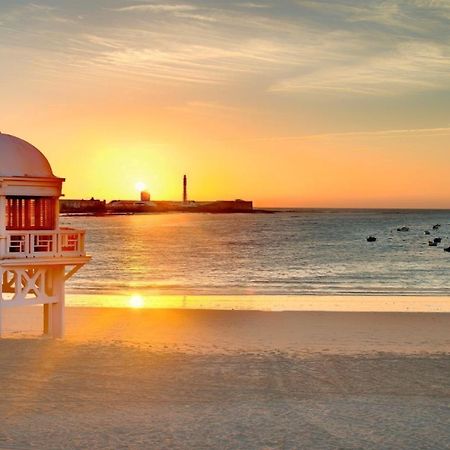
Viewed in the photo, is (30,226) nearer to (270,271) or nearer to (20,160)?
(20,160)

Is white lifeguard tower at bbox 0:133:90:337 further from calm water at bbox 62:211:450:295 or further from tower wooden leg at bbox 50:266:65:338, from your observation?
calm water at bbox 62:211:450:295

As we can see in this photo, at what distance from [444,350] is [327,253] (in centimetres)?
7168

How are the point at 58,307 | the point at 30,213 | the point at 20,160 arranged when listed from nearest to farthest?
the point at 20,160 → the point at 30,213 → the point at 58,307

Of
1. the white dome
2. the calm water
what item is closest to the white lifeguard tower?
the white dome

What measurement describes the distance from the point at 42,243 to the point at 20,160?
2502mm

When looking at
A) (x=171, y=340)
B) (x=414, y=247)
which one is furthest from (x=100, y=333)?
(x=414, y=247)

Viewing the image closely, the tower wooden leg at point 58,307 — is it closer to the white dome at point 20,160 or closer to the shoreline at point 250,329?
the shoreline at point 250,329

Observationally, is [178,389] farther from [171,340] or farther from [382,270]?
[382,270]

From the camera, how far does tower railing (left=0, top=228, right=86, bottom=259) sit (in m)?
21.6

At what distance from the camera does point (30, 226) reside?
72.8 ft

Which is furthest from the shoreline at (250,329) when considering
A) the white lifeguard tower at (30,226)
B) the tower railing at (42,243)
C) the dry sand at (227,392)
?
the tower railing at (42,243)

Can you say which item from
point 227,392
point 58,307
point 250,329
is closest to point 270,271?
point 250,329

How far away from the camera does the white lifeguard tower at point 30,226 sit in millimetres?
21531

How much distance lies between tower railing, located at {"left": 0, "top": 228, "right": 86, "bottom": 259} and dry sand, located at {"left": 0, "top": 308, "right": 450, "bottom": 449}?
8.30ft
